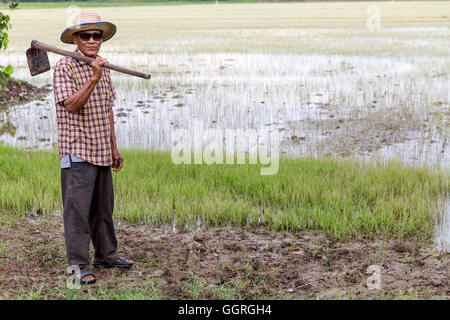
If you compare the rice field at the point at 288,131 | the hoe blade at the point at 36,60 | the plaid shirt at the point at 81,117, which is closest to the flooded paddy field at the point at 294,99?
the rice field at the point at 288,131

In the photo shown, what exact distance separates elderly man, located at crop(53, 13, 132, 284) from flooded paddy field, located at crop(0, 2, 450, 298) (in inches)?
60.1

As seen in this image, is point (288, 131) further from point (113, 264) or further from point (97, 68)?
point (97, 68)

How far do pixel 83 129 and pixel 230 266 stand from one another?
154cm

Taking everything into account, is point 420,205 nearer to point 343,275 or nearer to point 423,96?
point 343,275

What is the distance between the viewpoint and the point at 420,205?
566 centimetres

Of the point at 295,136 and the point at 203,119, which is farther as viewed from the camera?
the point at 203,119

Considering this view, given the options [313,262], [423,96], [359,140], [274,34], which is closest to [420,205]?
[313,262]

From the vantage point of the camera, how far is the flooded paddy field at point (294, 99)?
28.2 ft

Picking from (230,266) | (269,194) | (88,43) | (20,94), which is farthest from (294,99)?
(88,43)

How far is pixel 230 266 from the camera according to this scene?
4.41 m

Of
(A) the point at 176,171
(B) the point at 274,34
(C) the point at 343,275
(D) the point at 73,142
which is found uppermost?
(B) the point at 274,34

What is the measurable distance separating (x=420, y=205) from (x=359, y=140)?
11.0 ft

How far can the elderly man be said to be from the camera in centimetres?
375

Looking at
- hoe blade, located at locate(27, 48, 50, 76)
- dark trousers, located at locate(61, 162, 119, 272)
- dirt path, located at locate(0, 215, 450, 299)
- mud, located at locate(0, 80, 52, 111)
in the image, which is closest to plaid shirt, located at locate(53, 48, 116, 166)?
dark trousers, located at locate(61, 162, 119, 272)
